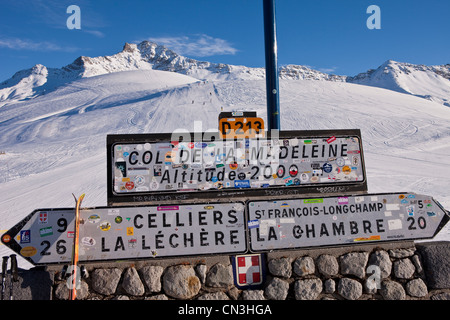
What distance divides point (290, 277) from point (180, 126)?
2412cm

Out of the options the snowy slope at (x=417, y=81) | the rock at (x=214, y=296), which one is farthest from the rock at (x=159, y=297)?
the snowy slope at (x=417, y=81)

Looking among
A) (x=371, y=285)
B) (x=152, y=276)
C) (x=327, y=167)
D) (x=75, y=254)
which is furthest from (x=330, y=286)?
(x=75, y=254)

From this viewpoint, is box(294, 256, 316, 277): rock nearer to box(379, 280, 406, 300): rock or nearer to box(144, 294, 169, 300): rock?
box(379, 280, 406, 300): rock

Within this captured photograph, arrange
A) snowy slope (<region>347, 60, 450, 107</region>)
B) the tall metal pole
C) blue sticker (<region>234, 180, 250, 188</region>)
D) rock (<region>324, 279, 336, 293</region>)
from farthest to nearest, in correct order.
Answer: snowy slope (<region>347, 60, 450, 107</region>), the tall metal pole, blue sticker (<region>234, 180, 250, 188</region>), rock (<region>324, 279, 336, 293</region>)

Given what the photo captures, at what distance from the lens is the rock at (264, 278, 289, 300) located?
356 cm

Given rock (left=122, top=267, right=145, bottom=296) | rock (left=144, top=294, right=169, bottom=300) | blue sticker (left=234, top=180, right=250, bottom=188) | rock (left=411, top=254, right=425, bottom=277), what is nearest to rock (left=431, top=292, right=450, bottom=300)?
rock (left=411, top=254, right=425, bottom=277)

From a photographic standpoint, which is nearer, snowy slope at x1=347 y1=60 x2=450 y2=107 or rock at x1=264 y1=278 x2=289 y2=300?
rock at x1=264 y1=278 x2=289 y2=300

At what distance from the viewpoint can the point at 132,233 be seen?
360 centimetres

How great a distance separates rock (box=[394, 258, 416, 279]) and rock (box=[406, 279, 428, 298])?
0.24ft

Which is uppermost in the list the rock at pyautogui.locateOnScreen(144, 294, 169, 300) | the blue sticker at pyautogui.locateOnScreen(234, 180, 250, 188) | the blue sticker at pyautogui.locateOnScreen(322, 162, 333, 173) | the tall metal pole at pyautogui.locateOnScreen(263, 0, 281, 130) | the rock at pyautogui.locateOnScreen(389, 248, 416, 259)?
the tall metal pole at pyautogui.locateOnScreen(263, 0, 281, 130)

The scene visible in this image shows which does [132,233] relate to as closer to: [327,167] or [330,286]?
[330,286]
